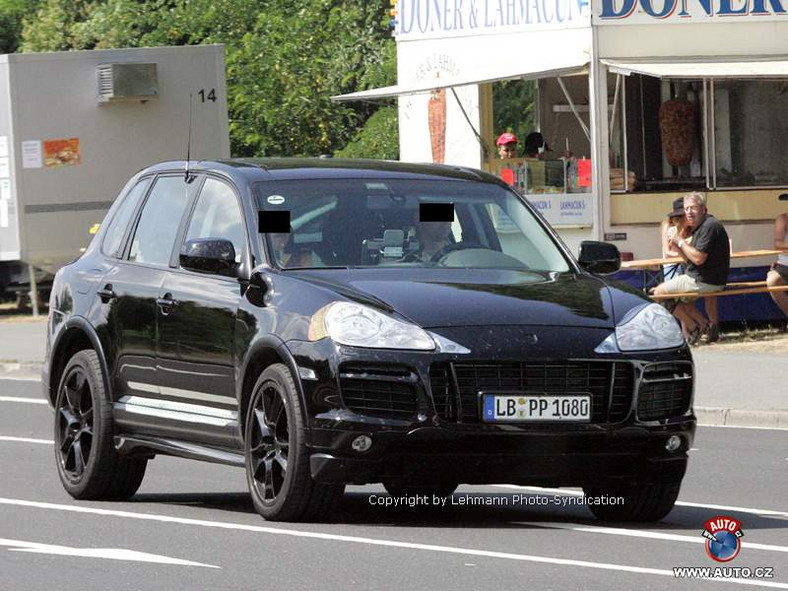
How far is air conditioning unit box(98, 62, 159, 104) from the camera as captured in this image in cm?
2692

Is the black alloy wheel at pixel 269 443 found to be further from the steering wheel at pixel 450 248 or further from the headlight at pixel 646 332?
the headlight at pixel 646 332

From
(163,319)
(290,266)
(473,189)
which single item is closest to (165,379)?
(163,319)

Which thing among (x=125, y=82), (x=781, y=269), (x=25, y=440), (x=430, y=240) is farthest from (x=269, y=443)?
(x=125, y=82)

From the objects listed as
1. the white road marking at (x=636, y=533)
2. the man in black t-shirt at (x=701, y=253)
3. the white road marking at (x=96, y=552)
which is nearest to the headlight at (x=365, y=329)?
the white road marking at (x=96, y=552)

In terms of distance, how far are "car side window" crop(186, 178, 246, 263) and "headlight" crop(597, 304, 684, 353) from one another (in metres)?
1.81

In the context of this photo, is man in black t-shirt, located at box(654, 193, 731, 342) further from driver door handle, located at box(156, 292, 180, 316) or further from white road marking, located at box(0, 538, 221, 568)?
white road marking, located at box(0, 538, 221, 568)

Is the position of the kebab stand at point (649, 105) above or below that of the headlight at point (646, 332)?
above

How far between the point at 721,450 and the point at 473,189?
4023 millimetres

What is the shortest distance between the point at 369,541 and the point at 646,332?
147 cm

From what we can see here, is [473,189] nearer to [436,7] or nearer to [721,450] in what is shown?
[721,450]

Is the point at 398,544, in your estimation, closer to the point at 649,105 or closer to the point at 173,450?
the point at 173,450

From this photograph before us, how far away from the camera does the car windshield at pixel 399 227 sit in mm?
9406

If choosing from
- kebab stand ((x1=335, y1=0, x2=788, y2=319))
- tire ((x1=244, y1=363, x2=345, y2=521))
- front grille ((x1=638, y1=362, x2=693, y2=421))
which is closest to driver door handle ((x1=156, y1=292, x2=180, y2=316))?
tire ((x1=244, y1=363, x2=345, y2=521))

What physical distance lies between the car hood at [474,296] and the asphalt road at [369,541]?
919mm
